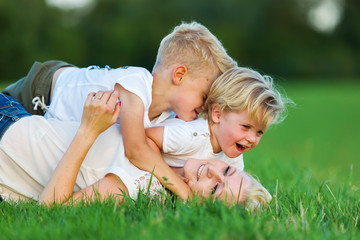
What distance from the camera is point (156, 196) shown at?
3.18m

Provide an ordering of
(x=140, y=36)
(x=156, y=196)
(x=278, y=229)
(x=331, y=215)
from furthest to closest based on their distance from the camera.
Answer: (x=140, y=36)
(x=156, y=196)
(x=331, y=215)
(x=278, y=229)

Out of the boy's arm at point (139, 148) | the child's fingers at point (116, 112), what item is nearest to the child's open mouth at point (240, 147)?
the boy's arm at point (139, 148)

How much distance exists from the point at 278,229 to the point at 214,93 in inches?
63.5

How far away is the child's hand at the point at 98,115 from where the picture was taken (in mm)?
3203

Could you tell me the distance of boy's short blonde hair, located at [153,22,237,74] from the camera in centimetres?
379

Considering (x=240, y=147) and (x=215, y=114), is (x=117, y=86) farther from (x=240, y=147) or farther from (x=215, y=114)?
(x=240, y=147)

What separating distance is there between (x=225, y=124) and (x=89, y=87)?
119 centimetres

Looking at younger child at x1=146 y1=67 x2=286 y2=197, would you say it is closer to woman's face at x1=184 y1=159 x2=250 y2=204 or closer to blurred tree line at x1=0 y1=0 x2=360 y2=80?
woman's face at x1=184 y1=159 x2=250 y2=204

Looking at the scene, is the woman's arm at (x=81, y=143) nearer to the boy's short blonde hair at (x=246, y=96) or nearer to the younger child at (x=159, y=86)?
the younger child at (x=159, y=86)

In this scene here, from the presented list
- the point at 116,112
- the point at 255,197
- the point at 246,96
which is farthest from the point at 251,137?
the point at 116,112

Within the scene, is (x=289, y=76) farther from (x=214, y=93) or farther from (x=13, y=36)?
(x=214, y=93)

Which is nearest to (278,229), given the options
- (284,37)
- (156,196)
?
(156,196)

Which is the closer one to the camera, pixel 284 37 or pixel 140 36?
pixel 140 36

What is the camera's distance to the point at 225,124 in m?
3.67
